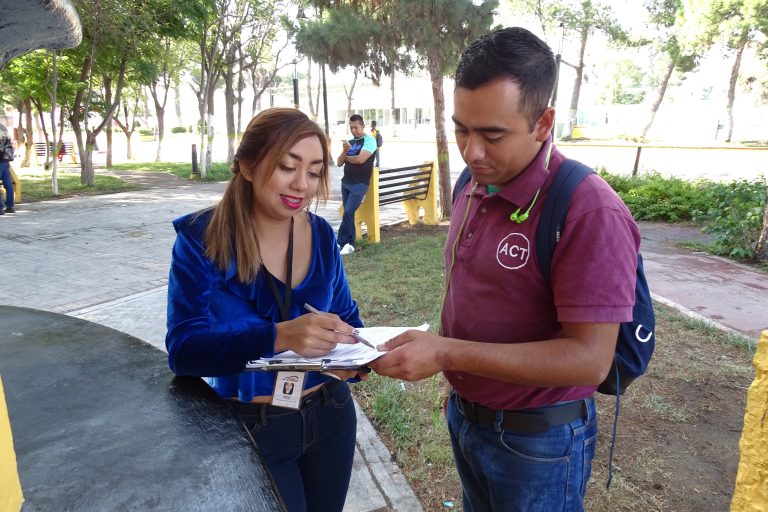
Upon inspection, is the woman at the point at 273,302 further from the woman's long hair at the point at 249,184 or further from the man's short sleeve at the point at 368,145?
the man's short sleeve at the point at 368,145

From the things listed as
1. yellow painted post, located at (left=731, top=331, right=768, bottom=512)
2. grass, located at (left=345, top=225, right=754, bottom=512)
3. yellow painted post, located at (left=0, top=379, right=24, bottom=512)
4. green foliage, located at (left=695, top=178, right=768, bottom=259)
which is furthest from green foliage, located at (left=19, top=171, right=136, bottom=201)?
yellow painted post, located at (left=731, top=331, right=768, bottom=512)

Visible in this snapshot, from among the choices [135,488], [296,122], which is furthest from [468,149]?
[135,488]

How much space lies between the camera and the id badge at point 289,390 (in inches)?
60.8

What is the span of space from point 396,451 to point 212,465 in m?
1.91

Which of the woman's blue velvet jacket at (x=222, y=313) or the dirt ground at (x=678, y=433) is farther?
the dirt ground at (x=678, y=433)

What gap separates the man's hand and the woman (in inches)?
7.2

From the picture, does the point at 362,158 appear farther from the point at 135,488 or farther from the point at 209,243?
the point at 135,488

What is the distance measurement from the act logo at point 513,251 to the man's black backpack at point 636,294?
4cm

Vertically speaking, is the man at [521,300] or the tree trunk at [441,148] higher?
the tree trunk at [441,148]

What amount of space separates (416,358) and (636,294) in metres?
0.56

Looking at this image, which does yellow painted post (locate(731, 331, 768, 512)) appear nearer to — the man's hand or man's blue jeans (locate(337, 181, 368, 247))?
the man's hand

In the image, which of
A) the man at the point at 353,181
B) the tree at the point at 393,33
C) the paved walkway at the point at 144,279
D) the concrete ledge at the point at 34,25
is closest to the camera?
the concrete ledge at the point at 34,25

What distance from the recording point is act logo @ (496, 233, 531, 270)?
4.30 ft

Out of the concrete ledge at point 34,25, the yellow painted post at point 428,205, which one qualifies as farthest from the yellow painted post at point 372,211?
the concrete ledge at point 34,25
